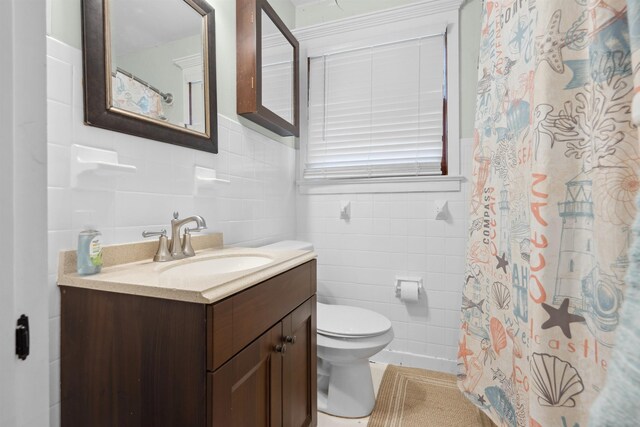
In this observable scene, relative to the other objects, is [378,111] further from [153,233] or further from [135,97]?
[153,233]

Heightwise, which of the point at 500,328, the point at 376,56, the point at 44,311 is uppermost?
the point at 376,56

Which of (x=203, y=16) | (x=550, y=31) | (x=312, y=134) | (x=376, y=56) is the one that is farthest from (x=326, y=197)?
(x=550, y=31)

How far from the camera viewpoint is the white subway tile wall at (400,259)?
1.94 meters

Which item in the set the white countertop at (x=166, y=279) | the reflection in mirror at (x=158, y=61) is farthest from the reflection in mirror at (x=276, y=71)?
the white countertop at (x=166, y=279)

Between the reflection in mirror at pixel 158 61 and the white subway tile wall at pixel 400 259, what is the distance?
1.13m

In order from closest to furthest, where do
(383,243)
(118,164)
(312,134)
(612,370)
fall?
1. (612,370)
2. (118,164)
3. (383,243)
4. (312,134)

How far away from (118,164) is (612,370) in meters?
1.26

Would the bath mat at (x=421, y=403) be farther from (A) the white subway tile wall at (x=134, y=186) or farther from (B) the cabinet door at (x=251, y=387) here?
(A) the white subway tile wall at (x=134, y=186)

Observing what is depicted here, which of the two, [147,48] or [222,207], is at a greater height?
[147,48]

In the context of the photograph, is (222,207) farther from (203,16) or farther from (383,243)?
(383,243)

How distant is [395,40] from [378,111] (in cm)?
46

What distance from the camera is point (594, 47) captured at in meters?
0.69

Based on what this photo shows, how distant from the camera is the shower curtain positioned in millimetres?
660

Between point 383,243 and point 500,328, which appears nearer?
point 500,328
